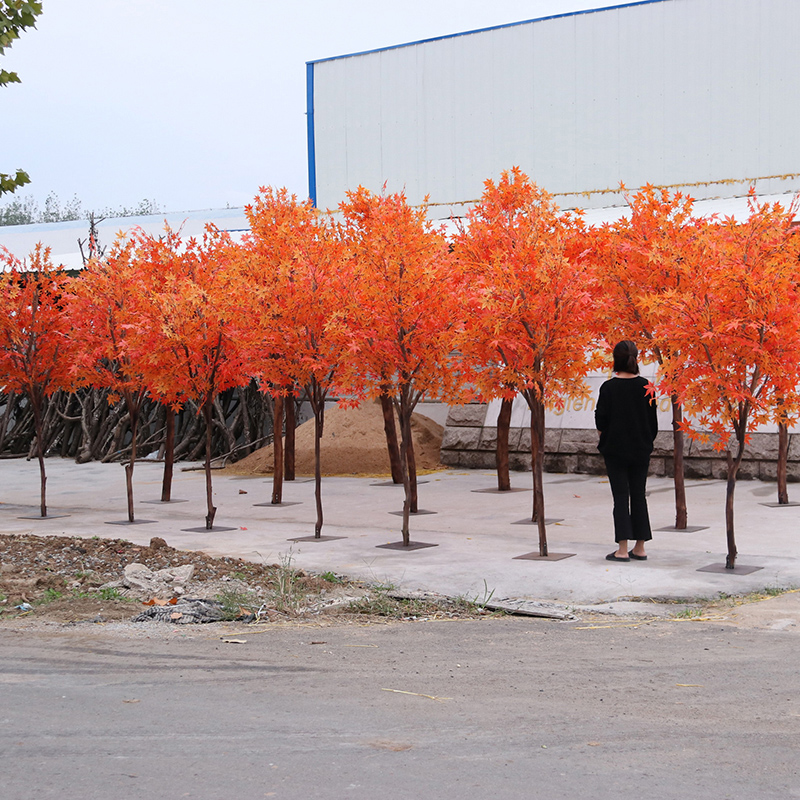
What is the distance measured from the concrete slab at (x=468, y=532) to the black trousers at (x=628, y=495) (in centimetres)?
32

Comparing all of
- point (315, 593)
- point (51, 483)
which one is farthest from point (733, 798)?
point (51, 483)

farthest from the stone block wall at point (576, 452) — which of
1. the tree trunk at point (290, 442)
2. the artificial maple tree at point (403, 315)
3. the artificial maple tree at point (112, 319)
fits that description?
the artificial maple tree at point (112, 319)

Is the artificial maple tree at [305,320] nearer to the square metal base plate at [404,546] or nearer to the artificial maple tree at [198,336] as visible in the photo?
the artificial maple tree at [198,336]

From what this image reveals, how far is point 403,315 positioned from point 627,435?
2957mm

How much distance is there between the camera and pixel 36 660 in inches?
249

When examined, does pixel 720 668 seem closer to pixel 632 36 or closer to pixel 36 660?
pixel 36 660

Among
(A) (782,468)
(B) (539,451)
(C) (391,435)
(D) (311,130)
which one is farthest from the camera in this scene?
(D) (311,130)

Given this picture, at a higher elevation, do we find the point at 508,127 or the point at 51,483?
the point at 508,127

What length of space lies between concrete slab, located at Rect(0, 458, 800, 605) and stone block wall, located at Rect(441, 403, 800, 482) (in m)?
0.50

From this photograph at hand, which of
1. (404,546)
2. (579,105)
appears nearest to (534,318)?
(404,546)

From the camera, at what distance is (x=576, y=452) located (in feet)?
65.6

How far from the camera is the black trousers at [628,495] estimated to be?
376 inches

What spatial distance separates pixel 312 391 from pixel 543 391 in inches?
123

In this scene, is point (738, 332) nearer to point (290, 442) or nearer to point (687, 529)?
point (687, 529)
